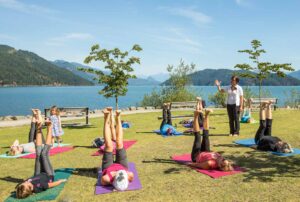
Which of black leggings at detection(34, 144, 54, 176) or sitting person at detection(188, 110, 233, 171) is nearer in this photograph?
black leggings at detection(34, 144, 54, 176)

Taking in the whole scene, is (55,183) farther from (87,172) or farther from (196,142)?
(196,142)

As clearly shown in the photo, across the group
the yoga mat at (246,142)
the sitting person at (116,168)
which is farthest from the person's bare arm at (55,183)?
the yoga mat at (246,142)

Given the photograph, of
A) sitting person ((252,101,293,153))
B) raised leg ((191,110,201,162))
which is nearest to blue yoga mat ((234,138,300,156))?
sitting person ((252,101,293,153))

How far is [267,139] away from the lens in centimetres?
972

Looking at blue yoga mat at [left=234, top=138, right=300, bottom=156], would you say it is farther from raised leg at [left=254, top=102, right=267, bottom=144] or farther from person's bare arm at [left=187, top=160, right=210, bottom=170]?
person's bare arm at [left=187, top=160, right=210, bottom=170]

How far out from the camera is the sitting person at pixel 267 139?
928 centimetres

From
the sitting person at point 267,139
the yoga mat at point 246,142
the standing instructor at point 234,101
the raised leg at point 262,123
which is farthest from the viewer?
the standing instructor at point 234,101

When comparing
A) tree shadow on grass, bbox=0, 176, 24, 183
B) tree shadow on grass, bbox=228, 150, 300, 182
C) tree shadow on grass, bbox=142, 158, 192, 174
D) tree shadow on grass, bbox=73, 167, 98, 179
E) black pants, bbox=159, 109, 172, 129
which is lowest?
tree shadow on grass, bbox=0, 176, 24, 183

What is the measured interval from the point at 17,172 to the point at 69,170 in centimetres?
156

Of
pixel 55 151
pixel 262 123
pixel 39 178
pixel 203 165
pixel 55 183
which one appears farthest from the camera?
pixel 55 151

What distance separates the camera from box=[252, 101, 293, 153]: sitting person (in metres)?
9.28

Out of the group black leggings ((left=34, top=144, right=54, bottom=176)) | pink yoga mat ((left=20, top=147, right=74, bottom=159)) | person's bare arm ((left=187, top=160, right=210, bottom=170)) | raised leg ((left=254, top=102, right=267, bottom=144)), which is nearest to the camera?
black leggings ((left=34, top=144, right=54, bottom=176))

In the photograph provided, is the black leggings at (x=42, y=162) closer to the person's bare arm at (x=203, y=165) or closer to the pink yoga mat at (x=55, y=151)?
the pink yoga mat at (x=55, y=151)

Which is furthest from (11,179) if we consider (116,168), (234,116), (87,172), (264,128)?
(234,116)
